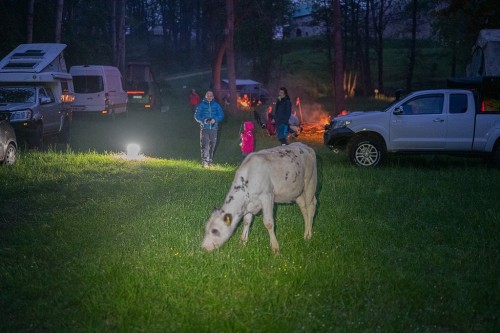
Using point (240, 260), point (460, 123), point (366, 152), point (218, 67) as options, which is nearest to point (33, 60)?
point (366, 152)

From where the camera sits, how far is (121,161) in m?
14.0

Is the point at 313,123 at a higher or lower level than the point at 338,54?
lower

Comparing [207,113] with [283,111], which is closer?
[207,113]

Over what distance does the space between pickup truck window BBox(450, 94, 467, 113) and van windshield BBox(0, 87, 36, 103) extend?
1263 cm

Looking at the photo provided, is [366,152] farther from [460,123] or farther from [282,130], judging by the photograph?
[282,130]

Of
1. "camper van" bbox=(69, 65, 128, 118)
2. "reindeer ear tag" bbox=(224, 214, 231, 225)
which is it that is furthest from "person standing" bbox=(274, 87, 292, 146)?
"camper van" bbox=(69, 65, 128, 118)

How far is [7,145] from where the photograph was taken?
12930 mm

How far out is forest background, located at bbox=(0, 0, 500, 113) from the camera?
96.4 ft

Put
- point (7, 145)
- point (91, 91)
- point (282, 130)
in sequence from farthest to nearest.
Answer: point (91, 91), point (282, 130), point (7, 145)

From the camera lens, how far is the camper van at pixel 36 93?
15.8m

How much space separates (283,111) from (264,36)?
37.2 m

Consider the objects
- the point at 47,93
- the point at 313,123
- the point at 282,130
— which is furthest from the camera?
the point at 313,123

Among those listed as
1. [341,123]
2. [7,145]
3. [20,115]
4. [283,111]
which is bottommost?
[7,145]

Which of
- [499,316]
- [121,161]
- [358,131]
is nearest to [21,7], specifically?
[121,161]
